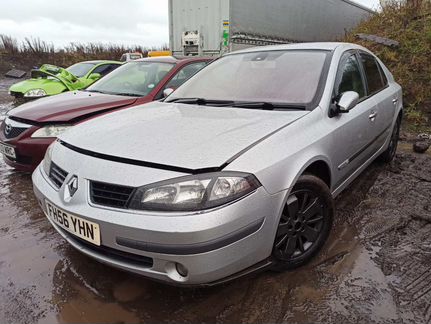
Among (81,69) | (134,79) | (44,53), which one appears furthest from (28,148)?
(44,53)

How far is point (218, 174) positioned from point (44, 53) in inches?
928

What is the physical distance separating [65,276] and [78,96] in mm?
2720

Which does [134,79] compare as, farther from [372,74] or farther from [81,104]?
[372,74]

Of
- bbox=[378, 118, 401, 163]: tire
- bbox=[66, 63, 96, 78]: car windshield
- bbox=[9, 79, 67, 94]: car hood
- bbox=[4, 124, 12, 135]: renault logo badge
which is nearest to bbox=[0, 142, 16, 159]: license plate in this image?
bbox=[4, 124, 12, 135]: renault logo badge

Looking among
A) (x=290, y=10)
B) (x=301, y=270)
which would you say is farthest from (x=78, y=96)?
(x=290, y=10)

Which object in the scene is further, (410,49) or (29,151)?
(410,49)

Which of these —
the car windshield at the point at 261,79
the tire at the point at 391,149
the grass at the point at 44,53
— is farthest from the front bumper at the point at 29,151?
the grass at the point at 44,53

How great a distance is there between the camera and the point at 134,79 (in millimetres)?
4707

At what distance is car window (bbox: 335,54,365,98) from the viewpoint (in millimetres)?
2787

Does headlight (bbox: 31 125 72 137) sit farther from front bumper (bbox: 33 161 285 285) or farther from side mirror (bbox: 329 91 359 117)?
side mirror (bbox: 329 91 359 117)

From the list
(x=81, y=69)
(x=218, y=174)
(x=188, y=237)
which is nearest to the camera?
(x=188, y=237)

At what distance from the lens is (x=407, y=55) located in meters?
7.60

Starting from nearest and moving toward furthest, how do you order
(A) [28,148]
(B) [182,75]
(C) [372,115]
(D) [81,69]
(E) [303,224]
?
(E) [303,224]
(C) [372,115]
(A) [28,148]
(B) [182,75]
(D) [81,69]

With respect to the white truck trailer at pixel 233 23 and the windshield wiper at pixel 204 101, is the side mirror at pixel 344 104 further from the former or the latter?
the white truck trailer at pixel 233 23
